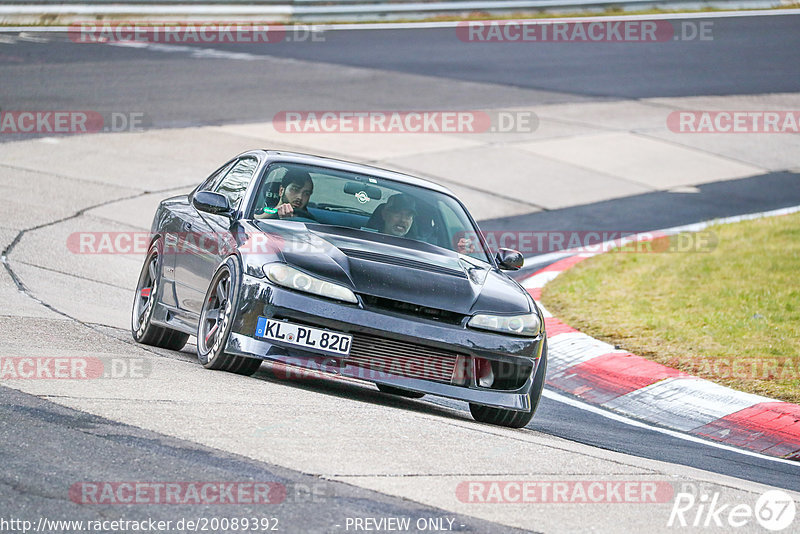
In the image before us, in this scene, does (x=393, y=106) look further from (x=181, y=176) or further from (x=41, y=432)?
(x=41, y=432)

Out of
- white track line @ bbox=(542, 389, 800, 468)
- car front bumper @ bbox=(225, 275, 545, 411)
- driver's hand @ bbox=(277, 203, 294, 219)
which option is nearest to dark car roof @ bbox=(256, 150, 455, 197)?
driver's hand @ bbox=(277, 203, 294, 219)

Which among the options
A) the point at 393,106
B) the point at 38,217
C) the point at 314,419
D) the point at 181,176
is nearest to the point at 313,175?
the point at 314,419

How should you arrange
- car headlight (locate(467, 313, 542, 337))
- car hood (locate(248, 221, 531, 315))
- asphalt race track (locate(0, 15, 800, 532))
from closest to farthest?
asphalt race track (locate(0, 15, 800, 532)) < car hood (locate(248, 221, 531, 315)) < car headlight (locate(467, 313, 542, 337))

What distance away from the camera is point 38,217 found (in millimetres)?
13539

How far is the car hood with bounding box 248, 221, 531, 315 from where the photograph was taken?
22.8 feet

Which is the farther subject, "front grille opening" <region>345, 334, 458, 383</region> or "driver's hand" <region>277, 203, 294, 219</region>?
"driver's hand" <region>277, 203, 294, 219</region>

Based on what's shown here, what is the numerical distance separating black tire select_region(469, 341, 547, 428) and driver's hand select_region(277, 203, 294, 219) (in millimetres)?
1678

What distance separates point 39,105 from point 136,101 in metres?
1.75
